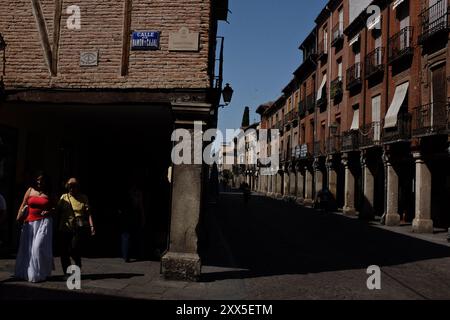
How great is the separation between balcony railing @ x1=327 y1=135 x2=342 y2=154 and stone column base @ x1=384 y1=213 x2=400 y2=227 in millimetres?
8113

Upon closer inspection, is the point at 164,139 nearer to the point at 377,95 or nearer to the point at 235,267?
the point at 235,267

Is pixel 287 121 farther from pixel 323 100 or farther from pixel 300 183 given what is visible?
pixel 323 100

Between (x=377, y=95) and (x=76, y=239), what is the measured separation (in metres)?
18.7

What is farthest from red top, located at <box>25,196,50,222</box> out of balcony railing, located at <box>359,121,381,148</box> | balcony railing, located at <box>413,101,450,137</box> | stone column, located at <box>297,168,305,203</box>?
stone column, located at <box>297,168,305,203</box>

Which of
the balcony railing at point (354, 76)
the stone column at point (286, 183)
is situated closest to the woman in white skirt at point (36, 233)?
the balcony railing at point (354, 76)

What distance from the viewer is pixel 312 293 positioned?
7094 millimetres

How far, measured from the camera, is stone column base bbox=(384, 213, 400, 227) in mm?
19906

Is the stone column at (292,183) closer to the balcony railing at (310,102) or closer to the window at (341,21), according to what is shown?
the balcony railing at (310,102)

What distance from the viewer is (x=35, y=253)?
7.12 meters

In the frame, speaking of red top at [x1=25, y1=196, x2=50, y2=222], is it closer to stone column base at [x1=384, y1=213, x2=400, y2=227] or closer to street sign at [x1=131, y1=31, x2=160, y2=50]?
street sign at [x1=131, y1=31, x2=160, y2=50]

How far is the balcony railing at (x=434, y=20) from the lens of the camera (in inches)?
640

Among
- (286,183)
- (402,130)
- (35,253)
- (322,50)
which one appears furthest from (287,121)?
(35,253)

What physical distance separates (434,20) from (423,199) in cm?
653
